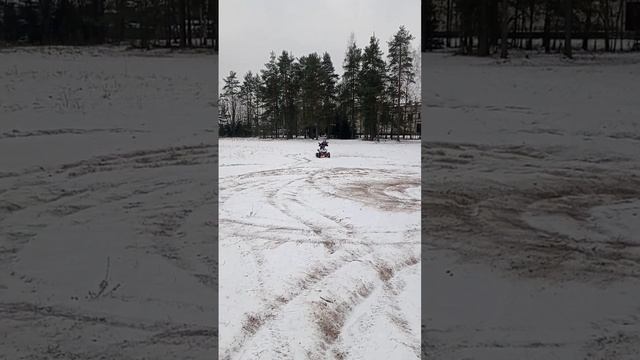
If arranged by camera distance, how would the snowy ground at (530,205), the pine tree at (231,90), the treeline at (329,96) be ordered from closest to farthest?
the snowy ground at (530,205)
the pine tree at (231,90)
the treeline at (329,96)

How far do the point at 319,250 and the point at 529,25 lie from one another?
1729mm

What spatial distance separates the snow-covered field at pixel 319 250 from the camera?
2.73m

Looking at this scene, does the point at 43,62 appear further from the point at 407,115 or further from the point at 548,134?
the point at 548,134

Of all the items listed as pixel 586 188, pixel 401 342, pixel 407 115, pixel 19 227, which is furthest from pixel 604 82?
pixel 19 227

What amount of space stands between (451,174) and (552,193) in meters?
0.54

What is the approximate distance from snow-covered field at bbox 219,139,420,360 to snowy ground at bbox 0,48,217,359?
0.23 meters

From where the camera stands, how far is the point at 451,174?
9.93 ft

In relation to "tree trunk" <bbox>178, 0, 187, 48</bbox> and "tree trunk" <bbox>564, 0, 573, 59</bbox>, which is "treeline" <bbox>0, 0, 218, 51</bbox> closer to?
"tree trunk" <bbox>178, 0, 187, 48</bbox>

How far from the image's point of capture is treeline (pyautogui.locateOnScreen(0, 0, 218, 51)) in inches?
114

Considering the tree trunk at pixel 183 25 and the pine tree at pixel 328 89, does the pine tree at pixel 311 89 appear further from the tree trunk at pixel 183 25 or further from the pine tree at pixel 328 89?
the tree trunk at pixel 183 25

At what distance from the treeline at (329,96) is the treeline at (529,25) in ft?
0.81

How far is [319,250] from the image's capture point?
319 centimetres

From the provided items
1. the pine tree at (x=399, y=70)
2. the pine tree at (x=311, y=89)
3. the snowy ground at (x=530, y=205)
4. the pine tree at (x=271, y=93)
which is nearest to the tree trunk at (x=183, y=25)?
the pine tree at (x=271, y=93)

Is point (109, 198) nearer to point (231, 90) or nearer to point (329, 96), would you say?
point (231, 90)
